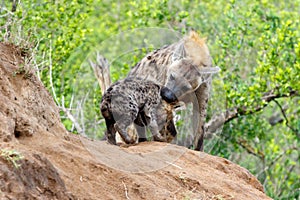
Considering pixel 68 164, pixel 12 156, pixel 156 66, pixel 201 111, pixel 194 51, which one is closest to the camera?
pixel 12 156

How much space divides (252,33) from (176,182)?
721 centimetres

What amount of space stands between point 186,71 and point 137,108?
1.48 m

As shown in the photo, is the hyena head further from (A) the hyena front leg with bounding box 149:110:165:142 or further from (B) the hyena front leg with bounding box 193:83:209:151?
(A) the hyena front leg with bounding box 149:110:165:142

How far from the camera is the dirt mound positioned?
466 cm

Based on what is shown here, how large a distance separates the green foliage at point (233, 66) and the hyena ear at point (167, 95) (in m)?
1.56

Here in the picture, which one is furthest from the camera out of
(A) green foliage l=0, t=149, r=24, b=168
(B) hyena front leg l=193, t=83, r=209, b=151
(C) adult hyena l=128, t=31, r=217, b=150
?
(B) hyena front leg l=193, t=83, r=209, b=151

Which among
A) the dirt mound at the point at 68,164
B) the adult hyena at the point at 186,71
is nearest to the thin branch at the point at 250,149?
the adult hyena at the point at 186,71

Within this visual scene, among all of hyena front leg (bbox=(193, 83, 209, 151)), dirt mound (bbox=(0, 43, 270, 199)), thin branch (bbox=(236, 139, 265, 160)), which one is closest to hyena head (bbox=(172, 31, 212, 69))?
hyena front leg (bbox=(193, 83, 209, 151))

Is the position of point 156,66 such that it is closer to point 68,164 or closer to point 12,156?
point 68,164

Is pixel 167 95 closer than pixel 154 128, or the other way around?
pixel 154 128

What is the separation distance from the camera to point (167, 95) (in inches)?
322

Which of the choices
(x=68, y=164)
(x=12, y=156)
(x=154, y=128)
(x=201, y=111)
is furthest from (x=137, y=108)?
(x=12, y=156)

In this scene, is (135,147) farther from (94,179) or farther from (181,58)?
(181,58)

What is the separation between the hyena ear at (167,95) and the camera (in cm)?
814
